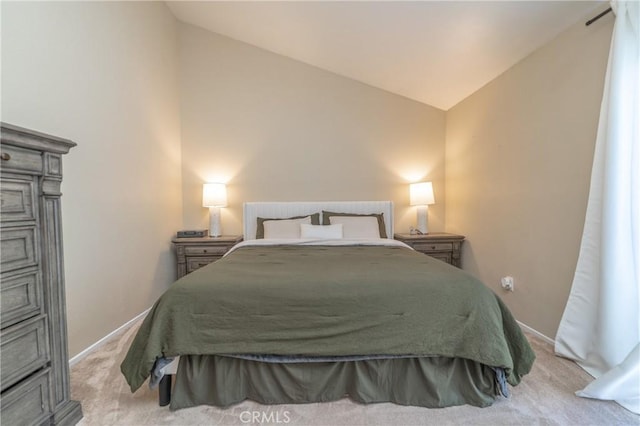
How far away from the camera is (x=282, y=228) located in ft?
10.6

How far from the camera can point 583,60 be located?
200 centimetres

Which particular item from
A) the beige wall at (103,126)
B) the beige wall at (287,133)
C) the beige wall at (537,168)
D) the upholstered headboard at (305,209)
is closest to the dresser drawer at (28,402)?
the beige wall at (103,126)

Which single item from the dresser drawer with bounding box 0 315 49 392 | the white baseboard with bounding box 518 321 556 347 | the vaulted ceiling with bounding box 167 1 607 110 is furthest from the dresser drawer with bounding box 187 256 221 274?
the white baseboard with bounding box 518 321 556 347

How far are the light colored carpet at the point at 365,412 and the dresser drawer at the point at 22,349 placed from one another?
0.43 m

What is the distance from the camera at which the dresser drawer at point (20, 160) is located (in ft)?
3.74

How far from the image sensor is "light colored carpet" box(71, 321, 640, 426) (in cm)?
145

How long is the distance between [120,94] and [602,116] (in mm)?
3501

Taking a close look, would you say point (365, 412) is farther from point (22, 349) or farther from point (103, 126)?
point (103, 126)

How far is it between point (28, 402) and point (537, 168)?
131 inches

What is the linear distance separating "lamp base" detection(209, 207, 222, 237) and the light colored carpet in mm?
1985

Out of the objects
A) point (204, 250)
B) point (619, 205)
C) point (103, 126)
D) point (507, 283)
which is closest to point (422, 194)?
point (507, 283)

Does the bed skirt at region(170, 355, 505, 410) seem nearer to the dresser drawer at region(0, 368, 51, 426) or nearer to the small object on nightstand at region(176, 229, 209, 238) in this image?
the dresser drawer at region(0, 368, 51, 426)

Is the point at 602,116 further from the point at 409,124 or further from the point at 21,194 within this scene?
the point at 21,194

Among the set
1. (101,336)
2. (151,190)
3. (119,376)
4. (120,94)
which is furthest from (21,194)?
(151,190)
